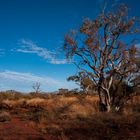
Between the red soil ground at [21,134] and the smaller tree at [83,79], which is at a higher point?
the smaller tree at [83,79]

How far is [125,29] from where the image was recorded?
67.5 ft

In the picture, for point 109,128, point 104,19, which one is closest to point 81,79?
point 104,19

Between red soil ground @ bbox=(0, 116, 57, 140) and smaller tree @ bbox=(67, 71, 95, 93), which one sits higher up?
smaller tree @ bbox=(67, 71, 95, 93)

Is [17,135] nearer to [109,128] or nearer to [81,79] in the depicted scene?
[109,128]

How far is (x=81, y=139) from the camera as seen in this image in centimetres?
1292

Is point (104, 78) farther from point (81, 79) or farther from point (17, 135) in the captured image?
point (17, 135)

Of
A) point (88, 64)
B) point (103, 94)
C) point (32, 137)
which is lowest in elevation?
point (32, 137)

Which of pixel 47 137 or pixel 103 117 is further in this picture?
pixel 103 117

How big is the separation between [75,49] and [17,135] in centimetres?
833

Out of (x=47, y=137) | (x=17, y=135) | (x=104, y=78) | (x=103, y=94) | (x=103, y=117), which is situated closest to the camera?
(x=47, y=137)

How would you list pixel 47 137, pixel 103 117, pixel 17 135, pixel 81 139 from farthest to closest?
pixel 103 117, pixel 17 135, pixel 47 137, pixel 81 139

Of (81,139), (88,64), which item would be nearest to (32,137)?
(81,139)

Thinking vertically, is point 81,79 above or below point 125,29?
below

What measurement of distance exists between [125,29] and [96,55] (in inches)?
110
